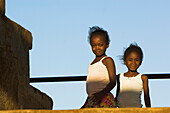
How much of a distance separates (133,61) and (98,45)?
0.57 m

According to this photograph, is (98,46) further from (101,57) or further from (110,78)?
(110,78)

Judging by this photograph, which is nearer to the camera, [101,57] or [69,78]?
[101,57]

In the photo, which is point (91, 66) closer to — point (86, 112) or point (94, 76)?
point (94, 76)

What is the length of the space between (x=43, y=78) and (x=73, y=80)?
1.30ft

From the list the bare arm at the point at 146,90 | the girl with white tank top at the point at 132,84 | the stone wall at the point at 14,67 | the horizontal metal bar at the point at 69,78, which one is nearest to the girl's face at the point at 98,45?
the girl with white tank top at the point at 132,84

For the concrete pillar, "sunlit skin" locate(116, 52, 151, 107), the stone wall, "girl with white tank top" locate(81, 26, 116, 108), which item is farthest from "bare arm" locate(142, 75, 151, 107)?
the concrete pillar

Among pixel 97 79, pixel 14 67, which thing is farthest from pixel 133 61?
pixel 14 67

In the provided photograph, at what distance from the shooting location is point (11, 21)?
4.89 m

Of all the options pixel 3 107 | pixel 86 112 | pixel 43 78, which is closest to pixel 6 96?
pixel 3 107

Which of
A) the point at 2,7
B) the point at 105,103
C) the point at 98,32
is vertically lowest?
the point at 105,103

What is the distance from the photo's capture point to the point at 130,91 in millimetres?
4621

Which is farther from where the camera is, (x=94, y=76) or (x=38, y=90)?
(x=38, y=90)

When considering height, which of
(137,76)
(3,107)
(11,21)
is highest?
(11,21)

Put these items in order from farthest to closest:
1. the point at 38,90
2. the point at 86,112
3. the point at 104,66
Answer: the point at 38,90, the point at 104,66, the point at 86,112
